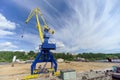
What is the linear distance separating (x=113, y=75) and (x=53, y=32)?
62.8 feet

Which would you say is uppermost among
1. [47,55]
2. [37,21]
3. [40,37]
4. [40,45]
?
[37,21]

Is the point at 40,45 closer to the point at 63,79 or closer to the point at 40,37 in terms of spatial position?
the point at 40,37

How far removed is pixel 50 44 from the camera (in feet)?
115

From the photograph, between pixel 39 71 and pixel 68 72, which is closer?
pixel 68 72

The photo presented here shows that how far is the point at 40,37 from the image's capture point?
1459 inches

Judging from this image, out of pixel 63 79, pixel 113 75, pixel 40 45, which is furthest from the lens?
pixel 40 45

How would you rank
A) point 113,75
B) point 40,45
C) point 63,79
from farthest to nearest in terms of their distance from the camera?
point 40,45 → point 113,75 → point 63,79

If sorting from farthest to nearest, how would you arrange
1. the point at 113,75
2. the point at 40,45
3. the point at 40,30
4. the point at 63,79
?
the point at 40,30
the point at 40,45
the point at 113,75
the point at 63,79

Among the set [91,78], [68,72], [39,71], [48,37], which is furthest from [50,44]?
[91,78]

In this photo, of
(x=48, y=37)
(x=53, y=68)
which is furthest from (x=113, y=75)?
(x=48, y=37)

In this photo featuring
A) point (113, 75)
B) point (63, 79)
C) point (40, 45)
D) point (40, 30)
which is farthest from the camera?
point (40, 30)

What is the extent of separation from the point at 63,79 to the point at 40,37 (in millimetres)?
15229

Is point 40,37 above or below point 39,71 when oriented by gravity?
above

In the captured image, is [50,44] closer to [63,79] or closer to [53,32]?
[53,32]
